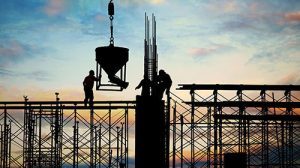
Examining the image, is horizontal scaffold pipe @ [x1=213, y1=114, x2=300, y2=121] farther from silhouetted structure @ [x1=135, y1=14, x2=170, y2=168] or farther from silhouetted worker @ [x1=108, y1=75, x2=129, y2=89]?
silhouetted structure @ [x1=135, y1=14, x2=170, y2=168]

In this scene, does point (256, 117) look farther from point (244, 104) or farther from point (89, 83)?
point (89, 83)

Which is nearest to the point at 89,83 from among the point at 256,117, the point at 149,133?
the point at 256,117

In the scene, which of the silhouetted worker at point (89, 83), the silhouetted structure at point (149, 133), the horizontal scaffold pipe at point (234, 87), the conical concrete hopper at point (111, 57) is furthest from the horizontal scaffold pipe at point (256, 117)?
the silhouetted structure at point (149, 133)

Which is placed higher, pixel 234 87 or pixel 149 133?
pixel 234 87

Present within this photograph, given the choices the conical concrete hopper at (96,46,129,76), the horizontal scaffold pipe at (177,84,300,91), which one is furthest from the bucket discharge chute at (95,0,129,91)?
the horizontal scaffold pipe at (177,84,300,91)

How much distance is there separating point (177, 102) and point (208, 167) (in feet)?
14.3

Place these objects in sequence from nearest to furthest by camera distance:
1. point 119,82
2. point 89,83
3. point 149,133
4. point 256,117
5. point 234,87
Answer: point 149,133, point 119,82, point 89,83, point 234,87, point 256,117

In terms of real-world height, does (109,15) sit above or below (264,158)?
above

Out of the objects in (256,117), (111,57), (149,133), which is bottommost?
(149,133)

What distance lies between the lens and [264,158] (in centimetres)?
2958

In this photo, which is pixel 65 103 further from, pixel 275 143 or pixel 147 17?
pixel 275 143

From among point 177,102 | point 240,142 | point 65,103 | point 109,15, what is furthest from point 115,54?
point 240,142

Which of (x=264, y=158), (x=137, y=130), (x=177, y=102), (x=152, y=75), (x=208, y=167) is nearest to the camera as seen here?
(x=137, y=130)

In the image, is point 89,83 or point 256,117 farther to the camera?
point 256,117
